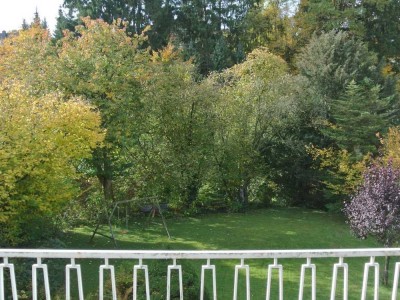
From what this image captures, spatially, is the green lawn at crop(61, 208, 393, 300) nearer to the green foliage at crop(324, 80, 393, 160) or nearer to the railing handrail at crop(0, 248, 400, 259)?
the green foliage at crop(324, 80, 393, 160)

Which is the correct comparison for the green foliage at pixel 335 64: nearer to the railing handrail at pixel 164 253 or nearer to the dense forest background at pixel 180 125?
the dense forest background at pixel 180 125

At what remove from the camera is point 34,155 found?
26.1ft

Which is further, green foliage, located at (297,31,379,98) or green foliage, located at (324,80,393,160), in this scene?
green foliage, located at (297,31,379,98)

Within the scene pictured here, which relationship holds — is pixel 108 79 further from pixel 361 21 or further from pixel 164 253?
pixel 361 21

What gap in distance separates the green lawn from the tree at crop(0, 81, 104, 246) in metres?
1.72

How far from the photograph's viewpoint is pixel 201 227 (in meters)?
14.9

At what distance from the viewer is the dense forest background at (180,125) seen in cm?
848

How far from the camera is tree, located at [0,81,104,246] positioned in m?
7.77

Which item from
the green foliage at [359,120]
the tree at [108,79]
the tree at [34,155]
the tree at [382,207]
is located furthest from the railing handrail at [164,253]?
the green foliage at [359,120]

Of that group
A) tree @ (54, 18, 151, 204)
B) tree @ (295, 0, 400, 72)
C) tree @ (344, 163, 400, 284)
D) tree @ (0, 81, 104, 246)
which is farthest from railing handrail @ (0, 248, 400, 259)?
tree @ (295, 0, 400, 72)

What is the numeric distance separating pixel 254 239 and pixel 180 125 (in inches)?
200

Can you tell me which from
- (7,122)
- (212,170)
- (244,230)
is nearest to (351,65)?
(212,170)

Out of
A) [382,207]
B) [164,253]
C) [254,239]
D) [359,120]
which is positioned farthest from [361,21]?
[164,253]

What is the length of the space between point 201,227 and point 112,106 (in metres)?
5.34
